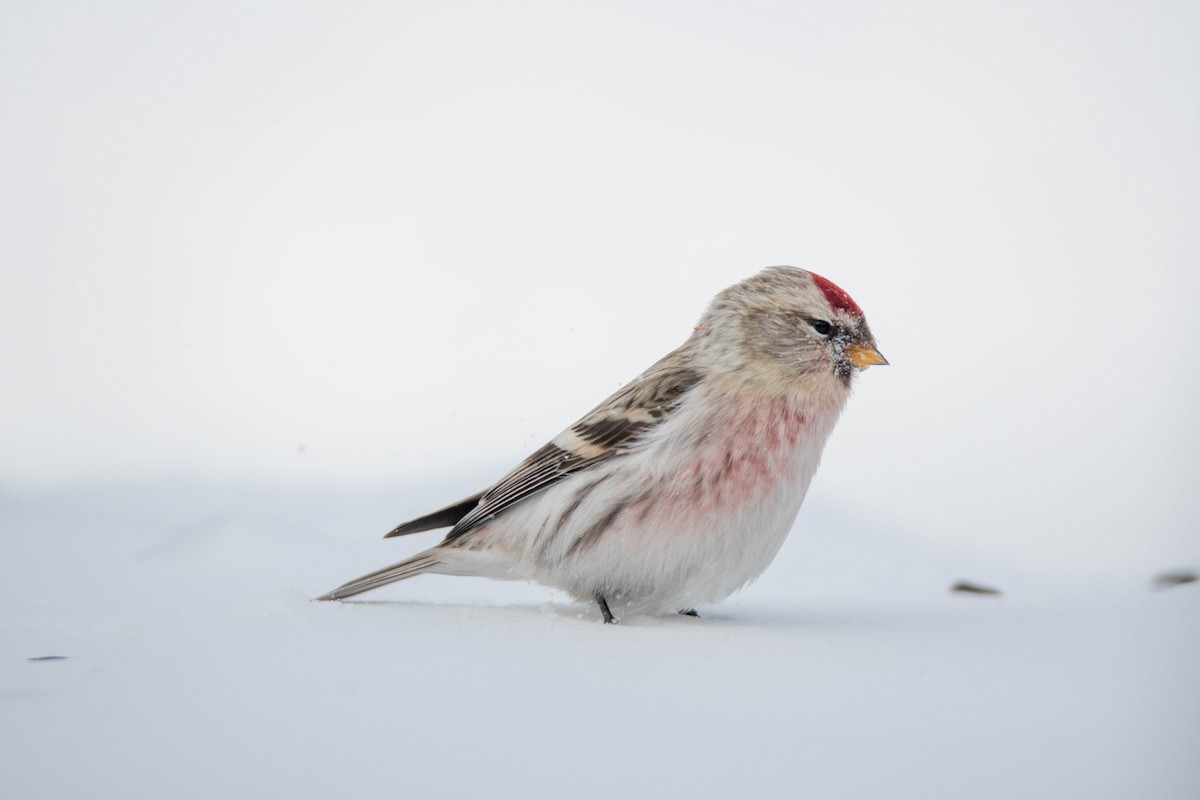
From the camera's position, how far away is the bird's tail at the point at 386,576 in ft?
6.98

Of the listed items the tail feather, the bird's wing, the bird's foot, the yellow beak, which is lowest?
the bird's foot

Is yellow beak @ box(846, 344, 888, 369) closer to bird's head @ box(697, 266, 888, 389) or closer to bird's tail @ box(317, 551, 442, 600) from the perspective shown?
bird's head @ box(697, 266, 888, 389)

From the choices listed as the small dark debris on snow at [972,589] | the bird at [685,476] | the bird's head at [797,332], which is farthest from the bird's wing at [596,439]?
the small dark debris on snow at [972,589]

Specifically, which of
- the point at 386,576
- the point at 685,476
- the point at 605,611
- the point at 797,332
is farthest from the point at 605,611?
the point at 797,332

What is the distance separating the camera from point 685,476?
1.95 metres

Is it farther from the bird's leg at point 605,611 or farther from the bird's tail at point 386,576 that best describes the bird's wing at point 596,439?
the bird's leg at point 605,611

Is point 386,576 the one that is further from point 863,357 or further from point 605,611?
point 863,357

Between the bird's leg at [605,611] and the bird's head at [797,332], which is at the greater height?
the bird's head at [797,332]

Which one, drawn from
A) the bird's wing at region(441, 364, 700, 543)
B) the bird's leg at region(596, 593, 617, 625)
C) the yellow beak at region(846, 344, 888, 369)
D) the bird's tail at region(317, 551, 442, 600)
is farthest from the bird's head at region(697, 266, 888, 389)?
the bird's tail at region(317, 551, 442, 600)

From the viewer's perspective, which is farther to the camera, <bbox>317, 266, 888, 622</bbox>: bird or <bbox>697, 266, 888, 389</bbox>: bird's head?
<bbox>697, 266, 888, 389</bbox>: bird's head

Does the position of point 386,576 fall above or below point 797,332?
below

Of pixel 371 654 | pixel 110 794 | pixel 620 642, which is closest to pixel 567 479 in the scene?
pixel 620 642

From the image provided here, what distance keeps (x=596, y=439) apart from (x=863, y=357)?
0.55m

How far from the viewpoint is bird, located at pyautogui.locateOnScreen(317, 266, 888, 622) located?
1.96m
